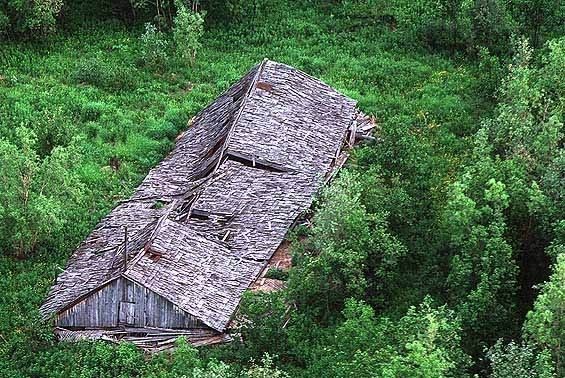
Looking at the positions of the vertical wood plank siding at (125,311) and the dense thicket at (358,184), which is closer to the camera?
the dense thicket at (358,184)

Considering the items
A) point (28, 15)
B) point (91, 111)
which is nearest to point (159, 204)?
point (91, 111)

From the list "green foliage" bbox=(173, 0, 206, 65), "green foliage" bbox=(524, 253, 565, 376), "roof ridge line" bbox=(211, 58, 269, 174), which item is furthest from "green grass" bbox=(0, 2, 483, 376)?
"green foliage" bbox=(524, 253, 565, 376)

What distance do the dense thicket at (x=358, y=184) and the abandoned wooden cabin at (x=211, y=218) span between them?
82 centimetres

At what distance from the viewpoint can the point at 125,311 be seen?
21.3 meters

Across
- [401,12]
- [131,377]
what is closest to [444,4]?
[401,12]

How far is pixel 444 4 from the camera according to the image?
3669 centimetres

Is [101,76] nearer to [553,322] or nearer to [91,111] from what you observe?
[91,111]

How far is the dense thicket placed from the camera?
19.2m

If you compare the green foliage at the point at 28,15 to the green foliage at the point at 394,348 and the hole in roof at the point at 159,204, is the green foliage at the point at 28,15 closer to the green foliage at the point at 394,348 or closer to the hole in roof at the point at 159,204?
the hole in roof at the point at 159,204

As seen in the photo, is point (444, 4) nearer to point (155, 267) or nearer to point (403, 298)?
point (403, 298)

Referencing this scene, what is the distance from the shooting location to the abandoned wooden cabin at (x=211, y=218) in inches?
832

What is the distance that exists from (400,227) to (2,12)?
2126 centimetres

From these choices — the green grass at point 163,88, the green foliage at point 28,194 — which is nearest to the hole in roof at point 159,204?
the green grass at point 163,88

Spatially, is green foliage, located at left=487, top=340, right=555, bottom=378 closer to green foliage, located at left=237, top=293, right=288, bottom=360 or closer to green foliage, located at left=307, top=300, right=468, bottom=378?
green foliage, located at left=307, top=300, right=468, bottom=378
